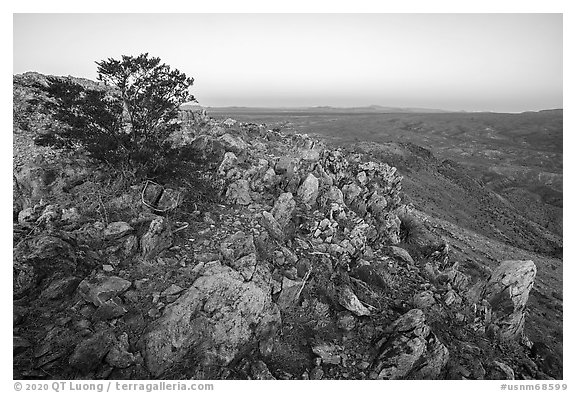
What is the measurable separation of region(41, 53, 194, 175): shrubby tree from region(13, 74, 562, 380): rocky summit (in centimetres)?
93

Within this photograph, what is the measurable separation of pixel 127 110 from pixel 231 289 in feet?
18.3

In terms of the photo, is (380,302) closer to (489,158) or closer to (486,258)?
(486,258)

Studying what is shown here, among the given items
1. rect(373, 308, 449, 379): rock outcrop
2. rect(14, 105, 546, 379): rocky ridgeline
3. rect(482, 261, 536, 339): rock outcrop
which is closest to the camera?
rect(14, 105, 546, 379): rocky ridgeline

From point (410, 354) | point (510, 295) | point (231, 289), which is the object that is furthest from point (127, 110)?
point (510, 295)

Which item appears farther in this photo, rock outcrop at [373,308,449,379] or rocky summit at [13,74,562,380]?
rock outcrop at [373,308,449,379]

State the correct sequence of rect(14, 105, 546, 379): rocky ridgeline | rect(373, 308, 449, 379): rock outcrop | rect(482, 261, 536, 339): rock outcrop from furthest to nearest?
1. rect(482, 261, 536, 339): rock outcrop
2. rect(373, 308, 449, 379): rock outcrop
3. rect(14, 105, 546, 379): rocky ridgeline

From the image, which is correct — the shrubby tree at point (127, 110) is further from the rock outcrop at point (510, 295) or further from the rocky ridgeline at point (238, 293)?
the rock outcrop at point (510, 295)

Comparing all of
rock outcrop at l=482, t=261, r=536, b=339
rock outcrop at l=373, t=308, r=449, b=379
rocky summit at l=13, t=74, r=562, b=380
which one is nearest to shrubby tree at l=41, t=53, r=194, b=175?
rocky summit at l=13, t=74, r=562, b=380

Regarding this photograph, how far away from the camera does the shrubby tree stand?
8.10m

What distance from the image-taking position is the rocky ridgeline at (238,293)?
20.0 feet

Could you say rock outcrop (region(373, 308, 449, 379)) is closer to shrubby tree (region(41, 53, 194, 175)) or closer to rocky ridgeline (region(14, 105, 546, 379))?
rocky ridgeline (region(14, 105, 546, 379))

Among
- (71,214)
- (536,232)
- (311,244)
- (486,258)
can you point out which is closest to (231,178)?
(311,244)

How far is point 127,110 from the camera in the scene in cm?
A: 843
